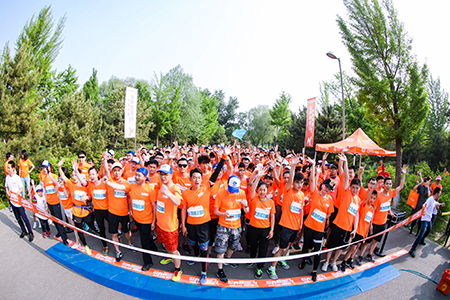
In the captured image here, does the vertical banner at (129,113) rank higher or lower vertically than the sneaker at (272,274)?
higher

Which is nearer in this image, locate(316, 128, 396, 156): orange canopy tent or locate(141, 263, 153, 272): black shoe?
locate(141, 263, 153, 272): black shoe

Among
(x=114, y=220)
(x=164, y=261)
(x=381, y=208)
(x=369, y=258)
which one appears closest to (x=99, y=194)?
(x=114, y=220)

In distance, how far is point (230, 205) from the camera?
402 centimetres

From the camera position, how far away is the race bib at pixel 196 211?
4.02m

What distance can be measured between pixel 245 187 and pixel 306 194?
148 centimetres

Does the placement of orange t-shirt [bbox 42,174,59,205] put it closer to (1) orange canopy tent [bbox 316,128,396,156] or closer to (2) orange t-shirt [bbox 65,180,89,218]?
(2) orange t-shirt [bbox 65,180,89,218]

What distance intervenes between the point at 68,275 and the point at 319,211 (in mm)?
5095

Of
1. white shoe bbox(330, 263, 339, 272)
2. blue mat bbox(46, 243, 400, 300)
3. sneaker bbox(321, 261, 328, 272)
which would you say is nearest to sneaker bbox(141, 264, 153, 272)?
blue mat bbox(46, 243, 400, 300)

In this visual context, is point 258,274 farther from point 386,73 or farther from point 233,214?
point 386,73

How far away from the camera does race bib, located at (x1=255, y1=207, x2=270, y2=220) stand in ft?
13.6

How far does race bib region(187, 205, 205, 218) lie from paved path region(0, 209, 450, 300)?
1.35m

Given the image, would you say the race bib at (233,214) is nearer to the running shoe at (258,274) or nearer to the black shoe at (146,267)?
the running shoe at (258,274)


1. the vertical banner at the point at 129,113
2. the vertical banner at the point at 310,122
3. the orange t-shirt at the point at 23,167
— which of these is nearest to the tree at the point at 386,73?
the vertical banner at the point at 310,122

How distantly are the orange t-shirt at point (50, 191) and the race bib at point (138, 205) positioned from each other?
8.49 ft
